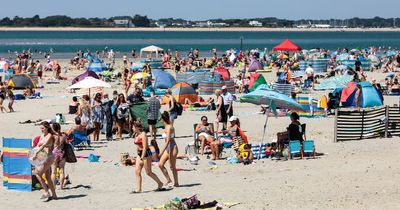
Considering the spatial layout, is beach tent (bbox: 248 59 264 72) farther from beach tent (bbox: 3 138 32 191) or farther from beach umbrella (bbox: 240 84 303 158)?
beach tent (bbox: 3 138 32 191)

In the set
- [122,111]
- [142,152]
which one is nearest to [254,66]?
[122,111]

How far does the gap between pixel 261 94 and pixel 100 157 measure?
3.42m

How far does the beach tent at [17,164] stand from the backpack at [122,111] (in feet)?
19.3

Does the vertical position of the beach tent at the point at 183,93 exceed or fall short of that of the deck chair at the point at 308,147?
it exceeds it

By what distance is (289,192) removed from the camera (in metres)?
12.9

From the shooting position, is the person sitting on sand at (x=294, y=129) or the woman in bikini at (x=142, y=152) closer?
the woman in bikini at (x=142, y=152)

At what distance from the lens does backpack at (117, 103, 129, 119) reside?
19.1 meters

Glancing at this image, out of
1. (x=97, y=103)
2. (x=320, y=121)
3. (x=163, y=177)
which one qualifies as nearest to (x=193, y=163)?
(x=163, y=177)

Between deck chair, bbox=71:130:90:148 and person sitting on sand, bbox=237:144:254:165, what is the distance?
3.66 meters

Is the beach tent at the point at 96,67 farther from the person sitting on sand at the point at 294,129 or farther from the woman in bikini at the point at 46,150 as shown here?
the woman in bikini at the point at 46,150

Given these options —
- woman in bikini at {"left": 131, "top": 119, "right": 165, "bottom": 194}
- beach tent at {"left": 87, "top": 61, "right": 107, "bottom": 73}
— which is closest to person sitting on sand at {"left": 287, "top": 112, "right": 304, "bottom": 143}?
woman in bikini at {"left": 131, "top": 119, "right": 165, "bottom": 194}

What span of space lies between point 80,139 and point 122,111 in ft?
5.84

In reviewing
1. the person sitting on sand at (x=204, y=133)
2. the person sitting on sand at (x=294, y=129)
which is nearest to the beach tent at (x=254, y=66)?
the person sitting on sand at (x=204, y=133)

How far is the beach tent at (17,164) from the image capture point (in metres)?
13.1
